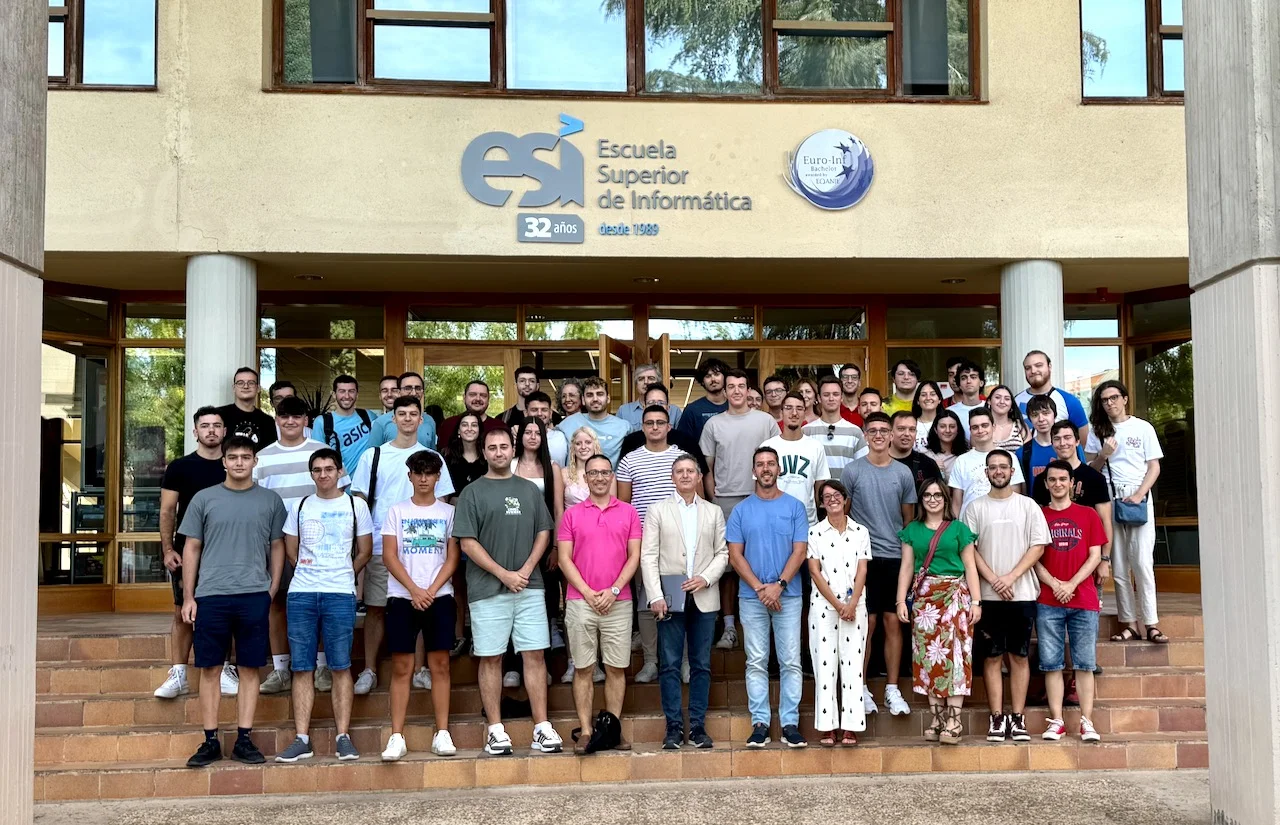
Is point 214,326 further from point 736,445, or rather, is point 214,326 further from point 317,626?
point 736,445

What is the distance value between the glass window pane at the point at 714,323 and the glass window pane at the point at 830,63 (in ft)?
9.13

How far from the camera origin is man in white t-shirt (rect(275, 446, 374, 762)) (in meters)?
7.94

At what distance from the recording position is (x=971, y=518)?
335 inches

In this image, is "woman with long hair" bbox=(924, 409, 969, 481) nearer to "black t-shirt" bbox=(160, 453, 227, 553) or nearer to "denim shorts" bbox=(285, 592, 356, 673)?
"denim shorts" bbox=(285, 592, 356, 673)

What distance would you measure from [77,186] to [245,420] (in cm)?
321

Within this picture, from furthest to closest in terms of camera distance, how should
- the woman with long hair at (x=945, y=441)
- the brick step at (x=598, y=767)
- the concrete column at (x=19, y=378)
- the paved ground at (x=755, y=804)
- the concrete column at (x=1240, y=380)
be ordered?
the woman with long hair at (x=945, y=441) < the brick step at (x=598, y=767) < the paved ground at (x=755, y=804) < the concrete column at (x=1240, y=380) < the concrete column at (x=19, y=378)

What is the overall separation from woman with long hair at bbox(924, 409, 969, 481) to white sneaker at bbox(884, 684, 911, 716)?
1627 millimetres

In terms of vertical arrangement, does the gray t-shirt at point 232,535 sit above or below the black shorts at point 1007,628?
above

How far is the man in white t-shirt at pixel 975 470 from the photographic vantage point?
28.9 ft

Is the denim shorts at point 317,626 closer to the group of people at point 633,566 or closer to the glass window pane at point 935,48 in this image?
the group of people at point 633,566

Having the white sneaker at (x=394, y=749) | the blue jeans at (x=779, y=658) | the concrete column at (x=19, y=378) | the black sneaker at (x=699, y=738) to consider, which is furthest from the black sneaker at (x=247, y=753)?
the blue jeans at (x=779, y=658)

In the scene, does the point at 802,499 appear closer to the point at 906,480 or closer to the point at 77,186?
the point at 906,480

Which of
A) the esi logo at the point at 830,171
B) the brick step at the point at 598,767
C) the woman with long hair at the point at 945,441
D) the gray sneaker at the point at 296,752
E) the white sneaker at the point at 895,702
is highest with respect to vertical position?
the esi logo at the point at 830,171

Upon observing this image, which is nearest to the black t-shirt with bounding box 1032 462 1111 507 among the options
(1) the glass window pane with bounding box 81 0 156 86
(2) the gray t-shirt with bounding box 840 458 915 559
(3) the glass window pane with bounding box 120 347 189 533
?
(2) the gray t-shirt with bounding box 840 458 915 559
